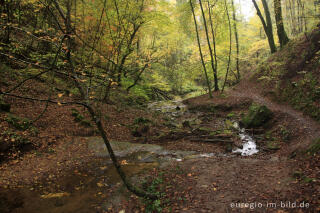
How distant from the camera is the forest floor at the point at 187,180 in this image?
14.7 ft

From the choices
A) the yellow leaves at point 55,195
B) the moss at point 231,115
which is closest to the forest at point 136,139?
the yellow leaves at point 55,195

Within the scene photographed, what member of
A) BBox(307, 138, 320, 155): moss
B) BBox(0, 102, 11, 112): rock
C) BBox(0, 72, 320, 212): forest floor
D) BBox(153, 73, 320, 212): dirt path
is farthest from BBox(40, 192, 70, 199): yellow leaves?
BBox(307, 138, 320, 155): moss

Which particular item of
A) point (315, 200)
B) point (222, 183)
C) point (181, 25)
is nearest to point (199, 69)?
point (181, 25)

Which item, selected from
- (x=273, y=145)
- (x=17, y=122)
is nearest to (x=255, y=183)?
(x=273, y=145)

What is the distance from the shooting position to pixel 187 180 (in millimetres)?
6062

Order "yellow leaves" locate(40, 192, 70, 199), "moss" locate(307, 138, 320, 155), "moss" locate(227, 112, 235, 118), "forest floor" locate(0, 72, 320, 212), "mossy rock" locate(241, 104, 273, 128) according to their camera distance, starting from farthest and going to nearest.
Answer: "moss" locate(227, 112, 235, 118), "mossy rock" locate(241, 104, 273, 128), "moss" locate(307, 138, 320, 155), "yellow leaves" locate(40, 192, 70, 199), "forest floor" locate(0, 72, 320, 212)

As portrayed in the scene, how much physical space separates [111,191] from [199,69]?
1748 centimetres

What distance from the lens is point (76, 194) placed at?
527cm

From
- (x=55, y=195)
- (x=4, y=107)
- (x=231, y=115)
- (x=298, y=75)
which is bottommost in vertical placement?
(x=231, y=115)

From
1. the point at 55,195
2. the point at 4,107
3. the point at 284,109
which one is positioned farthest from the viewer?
the point at 284,109

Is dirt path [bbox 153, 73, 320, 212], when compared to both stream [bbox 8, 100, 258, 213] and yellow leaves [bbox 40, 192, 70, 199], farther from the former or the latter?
yellow leaves [bbox 40, 192, 70, 199]

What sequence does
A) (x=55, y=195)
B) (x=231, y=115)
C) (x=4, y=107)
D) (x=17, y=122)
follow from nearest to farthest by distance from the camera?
(x=55, y=195) < (x=17, y=122) < (x=4, y=107) < (x=231, y=115)

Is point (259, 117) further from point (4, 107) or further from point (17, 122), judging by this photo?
point (4, 107)

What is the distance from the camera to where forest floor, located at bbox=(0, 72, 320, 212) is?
177 inches
